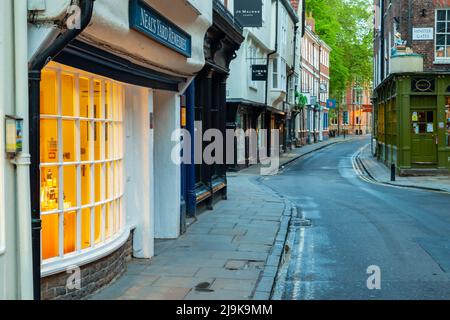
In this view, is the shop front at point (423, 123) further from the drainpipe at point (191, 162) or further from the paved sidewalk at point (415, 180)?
the drainpipe at point (191, 162)

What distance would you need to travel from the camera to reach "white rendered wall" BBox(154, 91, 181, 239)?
10867 mm

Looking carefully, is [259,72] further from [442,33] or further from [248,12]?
[442,33]

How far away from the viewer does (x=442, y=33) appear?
2627 centimetres

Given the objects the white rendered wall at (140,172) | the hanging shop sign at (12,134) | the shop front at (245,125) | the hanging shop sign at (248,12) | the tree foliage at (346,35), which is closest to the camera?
the hanging shop sign at (12,134)

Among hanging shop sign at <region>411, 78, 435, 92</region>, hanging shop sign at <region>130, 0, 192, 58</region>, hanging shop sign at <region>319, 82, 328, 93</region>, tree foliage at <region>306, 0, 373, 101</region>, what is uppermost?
tree foliage at <region>306, 0, 373, 101</region>

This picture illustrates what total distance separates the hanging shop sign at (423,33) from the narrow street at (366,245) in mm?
8415

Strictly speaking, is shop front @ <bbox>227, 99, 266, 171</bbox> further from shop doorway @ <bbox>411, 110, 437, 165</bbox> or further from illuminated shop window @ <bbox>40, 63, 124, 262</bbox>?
illuminated shop window @ <bbox>40, 63, 124, 262</bbox>

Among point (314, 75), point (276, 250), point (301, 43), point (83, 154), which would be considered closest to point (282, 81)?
point (301, 43)

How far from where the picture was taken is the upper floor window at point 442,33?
26109 millimetres

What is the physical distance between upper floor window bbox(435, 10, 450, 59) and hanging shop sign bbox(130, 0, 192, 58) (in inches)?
757

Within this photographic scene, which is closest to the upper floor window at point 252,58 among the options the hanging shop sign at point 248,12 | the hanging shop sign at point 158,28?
the hanging shop sign at point 248,12

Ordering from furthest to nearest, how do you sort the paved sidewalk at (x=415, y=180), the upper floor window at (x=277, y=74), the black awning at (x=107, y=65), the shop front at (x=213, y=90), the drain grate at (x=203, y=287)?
the upper floor window at (x=277, y=74) → the paved sidewalk at (x=415, y=180) → the shop front at (x=213, y=90) → the drain grate at (x=203, y=287) → the black awning at (x=107, y=65)

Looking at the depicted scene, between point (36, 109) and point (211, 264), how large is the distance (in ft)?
14.8

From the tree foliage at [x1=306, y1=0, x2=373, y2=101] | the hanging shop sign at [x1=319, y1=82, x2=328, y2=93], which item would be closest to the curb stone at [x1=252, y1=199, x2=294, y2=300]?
the hanging shop sign at [x1=319, y1=82, x2=328, y2=93]
